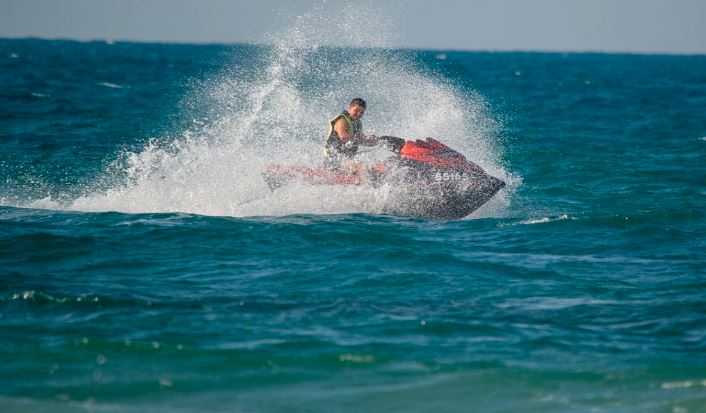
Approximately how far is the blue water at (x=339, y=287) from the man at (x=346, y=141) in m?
0.46

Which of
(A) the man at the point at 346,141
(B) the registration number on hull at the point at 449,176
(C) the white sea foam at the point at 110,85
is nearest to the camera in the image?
(B) the registration number on hull at the point at 449,176

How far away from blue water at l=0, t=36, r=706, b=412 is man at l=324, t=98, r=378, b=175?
1.50 ft

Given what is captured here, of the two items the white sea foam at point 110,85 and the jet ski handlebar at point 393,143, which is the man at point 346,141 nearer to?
the jet ski handlebar at point 393,143

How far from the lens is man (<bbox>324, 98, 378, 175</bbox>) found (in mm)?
12633

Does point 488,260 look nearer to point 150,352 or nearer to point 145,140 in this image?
point 150,352

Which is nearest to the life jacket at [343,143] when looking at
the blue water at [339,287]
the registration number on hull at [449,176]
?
the blue water at [339,287]

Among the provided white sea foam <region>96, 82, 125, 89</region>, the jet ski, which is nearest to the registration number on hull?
the jet ski

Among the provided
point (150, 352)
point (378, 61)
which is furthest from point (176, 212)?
point (378, 61)

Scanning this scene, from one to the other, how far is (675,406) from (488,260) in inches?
157

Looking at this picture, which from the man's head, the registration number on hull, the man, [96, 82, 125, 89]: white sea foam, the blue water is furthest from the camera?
[96, 82, 125, 89]: white sea foam

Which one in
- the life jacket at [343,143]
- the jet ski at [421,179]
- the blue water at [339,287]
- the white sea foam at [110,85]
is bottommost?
the blue water at [339,287]

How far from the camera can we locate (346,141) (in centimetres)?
1269

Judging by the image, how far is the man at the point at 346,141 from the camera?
41.4 feet

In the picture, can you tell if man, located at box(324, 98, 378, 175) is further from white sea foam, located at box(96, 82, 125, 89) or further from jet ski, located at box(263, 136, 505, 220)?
white sea foam, located at box(96, 82, 125, 89)
